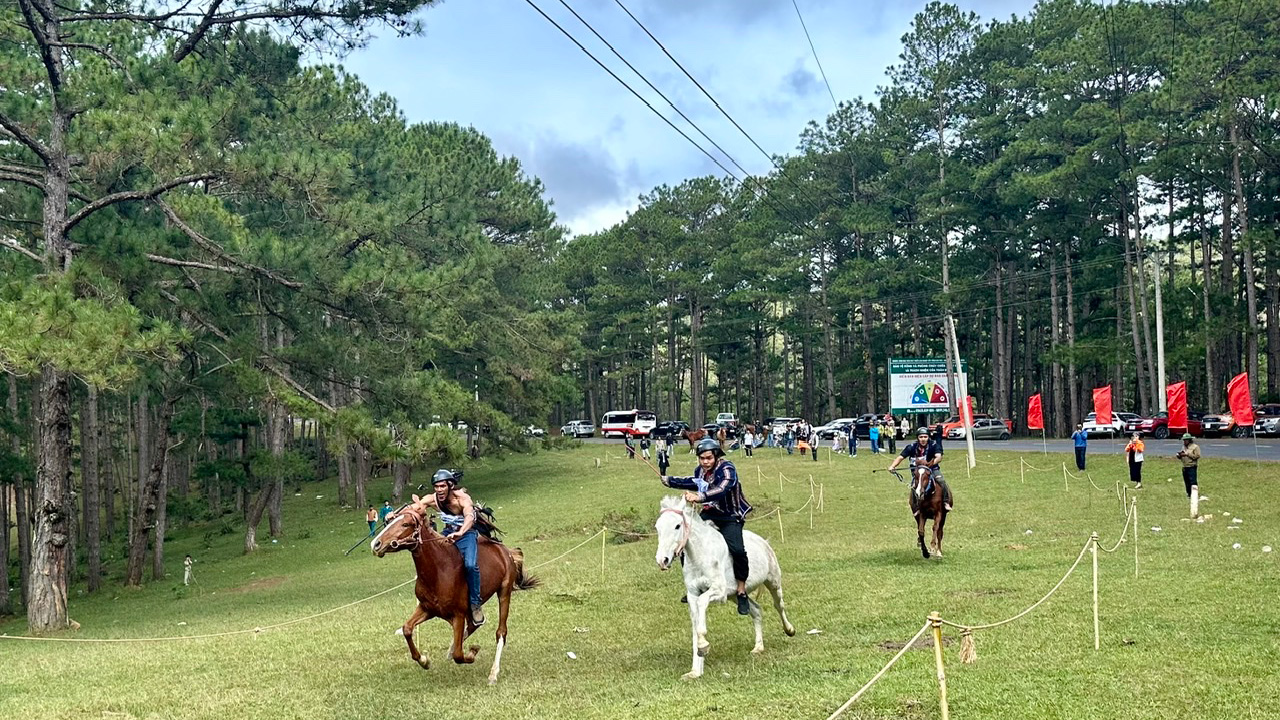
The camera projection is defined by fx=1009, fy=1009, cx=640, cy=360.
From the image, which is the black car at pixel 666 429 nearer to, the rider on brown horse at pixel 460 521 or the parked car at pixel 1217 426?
the parked car at pixel 1217 426

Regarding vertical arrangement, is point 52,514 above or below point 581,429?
below

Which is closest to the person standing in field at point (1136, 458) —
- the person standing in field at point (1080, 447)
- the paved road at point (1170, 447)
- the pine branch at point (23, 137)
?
the person standing in field at point (1080, 447)

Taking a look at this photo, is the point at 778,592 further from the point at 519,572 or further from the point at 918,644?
the point at 519,572

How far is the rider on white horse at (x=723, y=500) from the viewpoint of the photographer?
431 inches

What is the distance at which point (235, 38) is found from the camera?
68.8ft

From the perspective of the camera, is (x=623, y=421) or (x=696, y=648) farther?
(x=623, y=421)

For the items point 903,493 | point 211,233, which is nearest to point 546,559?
point 211,233

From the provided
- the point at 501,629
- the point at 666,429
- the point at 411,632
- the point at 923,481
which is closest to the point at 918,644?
the point at 501,629

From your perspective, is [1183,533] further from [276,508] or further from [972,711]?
[276,508]

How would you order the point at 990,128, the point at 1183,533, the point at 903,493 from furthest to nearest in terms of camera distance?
the point at 990,128 < the point at 903,493 < the point at 1183,533

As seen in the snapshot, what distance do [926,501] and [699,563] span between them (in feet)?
27.2

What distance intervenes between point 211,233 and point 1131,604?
17.7 meters

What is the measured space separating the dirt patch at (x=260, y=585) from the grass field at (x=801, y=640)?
0.16 meters

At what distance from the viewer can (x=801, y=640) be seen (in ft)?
38.6
